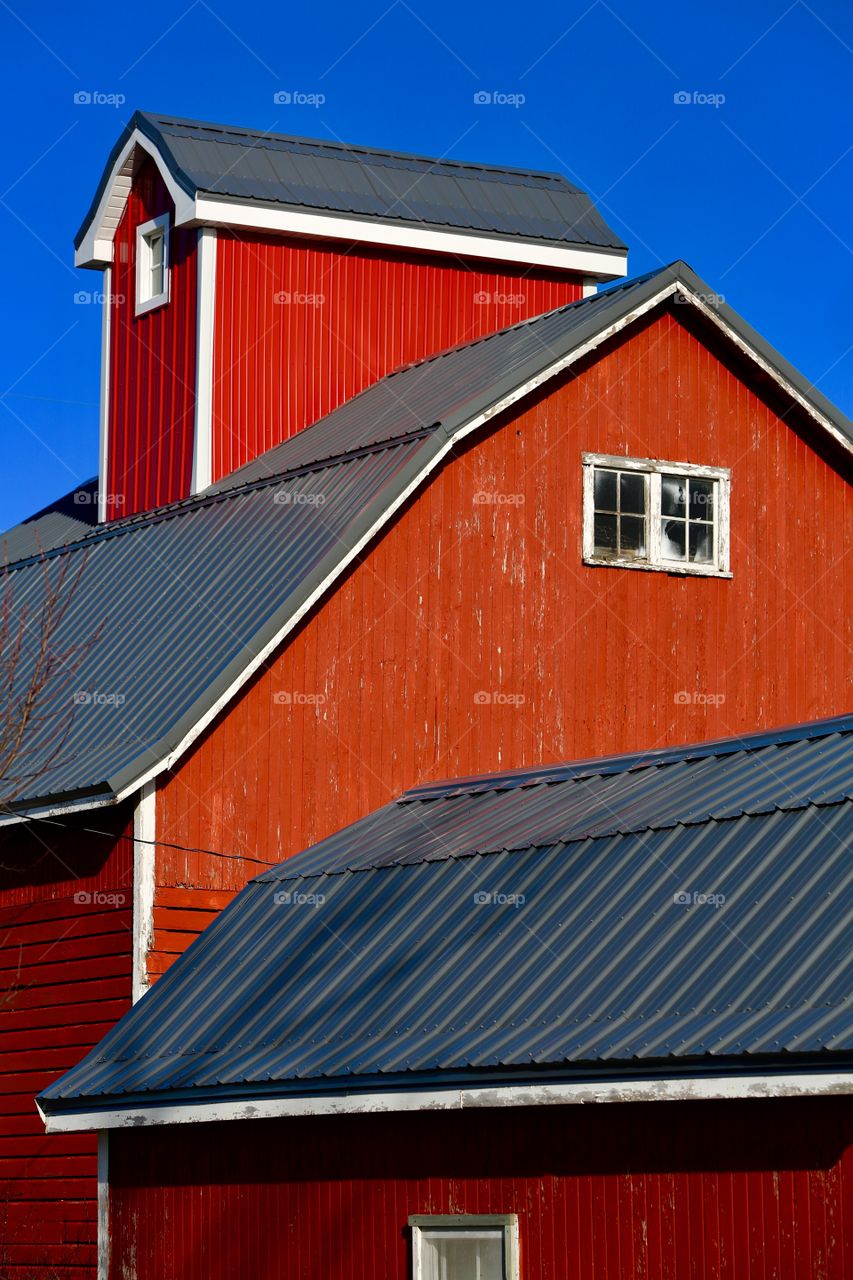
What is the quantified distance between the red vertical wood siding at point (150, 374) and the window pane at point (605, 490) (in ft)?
16.1

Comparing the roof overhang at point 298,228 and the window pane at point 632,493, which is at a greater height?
the roof overhang at point 298,228

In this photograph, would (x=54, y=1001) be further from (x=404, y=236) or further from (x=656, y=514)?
(x=404, y=236)

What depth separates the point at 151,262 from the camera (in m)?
23.1

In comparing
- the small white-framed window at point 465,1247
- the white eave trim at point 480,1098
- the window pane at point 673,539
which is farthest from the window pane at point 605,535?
the small white-framed window at point 465,1247

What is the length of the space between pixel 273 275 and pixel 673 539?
19.1ft

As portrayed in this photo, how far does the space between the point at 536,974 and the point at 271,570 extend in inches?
235

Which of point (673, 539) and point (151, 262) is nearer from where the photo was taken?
point (673, 539)

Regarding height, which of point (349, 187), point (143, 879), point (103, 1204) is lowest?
point (103, 1204)

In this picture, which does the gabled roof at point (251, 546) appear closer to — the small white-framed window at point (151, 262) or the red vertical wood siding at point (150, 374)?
the red vertical wood siding at point (150, 374)

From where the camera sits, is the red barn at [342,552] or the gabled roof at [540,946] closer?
the gabled roof at [540,946]

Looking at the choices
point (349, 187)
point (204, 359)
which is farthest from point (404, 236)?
point (204, 359)

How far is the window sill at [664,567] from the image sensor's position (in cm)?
1839

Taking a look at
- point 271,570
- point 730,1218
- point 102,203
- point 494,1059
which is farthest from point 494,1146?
point 102,203

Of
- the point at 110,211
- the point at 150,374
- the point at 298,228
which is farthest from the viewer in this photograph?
the point at 110,211
